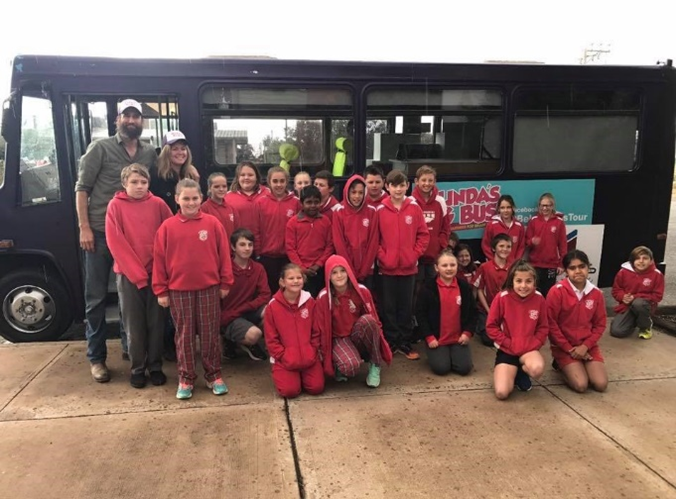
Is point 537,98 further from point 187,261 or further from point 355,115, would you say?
point 187,261

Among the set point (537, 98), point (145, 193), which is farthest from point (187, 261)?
point (537, 98)

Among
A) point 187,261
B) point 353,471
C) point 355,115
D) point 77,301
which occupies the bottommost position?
point 353,471

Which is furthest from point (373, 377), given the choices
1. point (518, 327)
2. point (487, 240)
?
point (487, 240)

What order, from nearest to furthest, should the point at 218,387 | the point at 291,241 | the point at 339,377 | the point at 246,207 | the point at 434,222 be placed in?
the point at 218,387, the point at 339,377, the point at 291,241, the point at 246,207, the point at 434,222

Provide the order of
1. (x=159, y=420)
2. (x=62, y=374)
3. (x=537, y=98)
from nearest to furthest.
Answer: (x=159, y=420)
(x=62, y=374)
(x=537, y=98)

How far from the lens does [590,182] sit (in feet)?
19.5

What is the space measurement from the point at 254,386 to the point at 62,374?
5.37ft

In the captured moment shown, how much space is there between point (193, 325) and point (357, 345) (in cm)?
126

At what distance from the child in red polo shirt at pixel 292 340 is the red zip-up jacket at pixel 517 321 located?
138 centimetres

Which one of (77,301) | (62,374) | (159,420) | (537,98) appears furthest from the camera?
(537,98)

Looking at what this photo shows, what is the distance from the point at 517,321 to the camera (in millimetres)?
4062

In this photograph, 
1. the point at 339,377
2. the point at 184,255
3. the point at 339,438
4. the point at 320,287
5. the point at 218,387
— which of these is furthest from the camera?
the point at 320,287

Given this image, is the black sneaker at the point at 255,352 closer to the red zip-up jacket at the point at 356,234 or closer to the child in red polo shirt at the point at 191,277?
the child in red polo shirt at the point at 191,277

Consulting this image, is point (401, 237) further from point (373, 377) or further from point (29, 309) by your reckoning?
point (29, 309)
